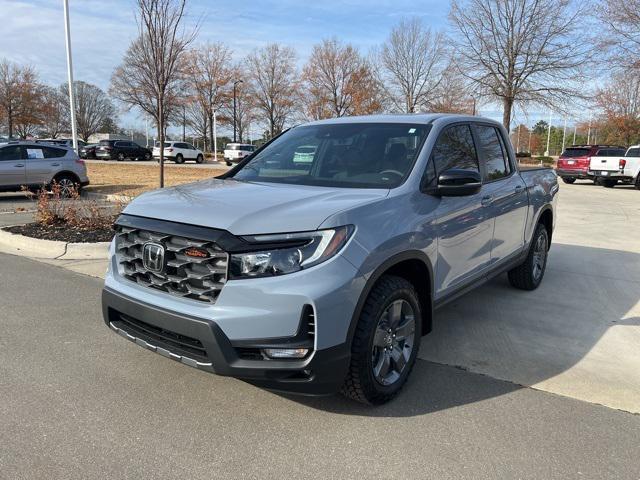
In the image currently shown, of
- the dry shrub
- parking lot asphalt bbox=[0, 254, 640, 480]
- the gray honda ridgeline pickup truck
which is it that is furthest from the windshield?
the dry shrub

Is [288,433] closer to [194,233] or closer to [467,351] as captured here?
[194,233]

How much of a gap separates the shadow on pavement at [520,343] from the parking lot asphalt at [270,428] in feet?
0.10

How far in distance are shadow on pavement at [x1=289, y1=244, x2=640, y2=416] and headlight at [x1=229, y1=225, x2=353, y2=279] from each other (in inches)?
42.2

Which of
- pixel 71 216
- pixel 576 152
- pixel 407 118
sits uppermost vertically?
pixel 576 152

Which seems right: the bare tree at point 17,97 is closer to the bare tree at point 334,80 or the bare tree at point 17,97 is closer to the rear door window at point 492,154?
the bare tree at point 334,80

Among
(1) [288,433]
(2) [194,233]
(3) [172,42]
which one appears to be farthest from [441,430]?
(3) [172,42]

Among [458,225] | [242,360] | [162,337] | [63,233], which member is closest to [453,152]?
[458,225]

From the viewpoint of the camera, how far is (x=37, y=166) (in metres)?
14.2

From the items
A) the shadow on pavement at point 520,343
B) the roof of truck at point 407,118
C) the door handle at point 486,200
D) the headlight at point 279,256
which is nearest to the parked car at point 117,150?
the shadow on pavement at point 520,343

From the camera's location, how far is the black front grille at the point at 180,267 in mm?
2797

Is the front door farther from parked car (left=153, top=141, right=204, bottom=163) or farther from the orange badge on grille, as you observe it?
parked car (left=153, top=141, right=204, bottom=163)

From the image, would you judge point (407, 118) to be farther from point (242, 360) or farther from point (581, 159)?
point (581, 159)

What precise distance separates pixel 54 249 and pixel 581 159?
2234cm

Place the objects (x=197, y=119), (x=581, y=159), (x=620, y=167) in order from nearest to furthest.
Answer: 1. (x=620, y=167)
2. (x=581, y=159)
3. (x=197, y=119)
